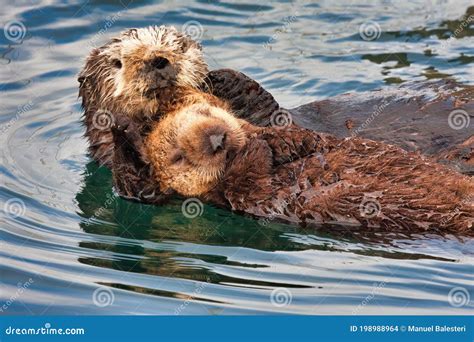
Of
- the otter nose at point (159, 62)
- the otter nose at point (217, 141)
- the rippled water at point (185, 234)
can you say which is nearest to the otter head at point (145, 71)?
the otter nose at point (159, 62)

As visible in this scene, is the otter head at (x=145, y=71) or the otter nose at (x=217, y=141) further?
the otter head at (x=145, y=71)

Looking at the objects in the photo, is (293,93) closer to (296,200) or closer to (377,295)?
(296,200)

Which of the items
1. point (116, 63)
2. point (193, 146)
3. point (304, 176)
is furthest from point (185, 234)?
point (116, 63)

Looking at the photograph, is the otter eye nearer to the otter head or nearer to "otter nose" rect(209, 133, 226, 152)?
the otter head

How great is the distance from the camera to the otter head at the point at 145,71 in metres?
6.18

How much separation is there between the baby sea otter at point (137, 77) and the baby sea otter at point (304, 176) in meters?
0.26

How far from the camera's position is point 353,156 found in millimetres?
5781

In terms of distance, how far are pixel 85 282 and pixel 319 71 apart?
4.58m

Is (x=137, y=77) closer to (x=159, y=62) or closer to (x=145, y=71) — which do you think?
(x=145, y=71)

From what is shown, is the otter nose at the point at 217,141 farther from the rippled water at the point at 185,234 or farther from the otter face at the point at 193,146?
the rippled water at the point at 185,234

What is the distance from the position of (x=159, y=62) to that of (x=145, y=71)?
0.11 meters

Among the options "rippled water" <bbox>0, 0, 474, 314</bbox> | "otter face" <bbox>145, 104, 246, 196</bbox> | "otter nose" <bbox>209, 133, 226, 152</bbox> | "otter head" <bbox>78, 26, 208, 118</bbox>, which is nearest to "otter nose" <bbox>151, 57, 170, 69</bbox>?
"otter head" <bbox>78, 26, 208, 118</bbox>

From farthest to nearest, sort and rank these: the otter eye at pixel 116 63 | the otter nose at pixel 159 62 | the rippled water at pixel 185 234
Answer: the otter eye at pixel 116 63 → the otter nose at pixel 159 62 → the rippled water at pixel 185 234

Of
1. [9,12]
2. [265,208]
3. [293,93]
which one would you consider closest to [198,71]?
[265,208]
